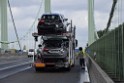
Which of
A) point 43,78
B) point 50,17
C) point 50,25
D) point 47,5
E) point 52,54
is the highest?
point 47,5

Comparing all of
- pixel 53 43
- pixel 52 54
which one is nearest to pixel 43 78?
pixel 52 54

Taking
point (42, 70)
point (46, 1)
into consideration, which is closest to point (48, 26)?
point (42, 70)

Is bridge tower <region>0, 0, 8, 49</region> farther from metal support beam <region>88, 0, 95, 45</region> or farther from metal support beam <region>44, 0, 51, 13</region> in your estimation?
metal support beam <region>88, 0, 95, 45</region>

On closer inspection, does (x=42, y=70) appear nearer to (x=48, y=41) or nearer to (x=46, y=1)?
(x=48, y=41)

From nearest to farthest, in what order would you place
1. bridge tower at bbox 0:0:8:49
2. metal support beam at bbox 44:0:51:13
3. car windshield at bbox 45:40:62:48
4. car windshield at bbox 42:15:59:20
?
1. car windshield at bbox 45:40:62:48
2. car windshield at bbox 42:15:59:20
3. metal support beam at bbox 44:0:51:13
4. bridge tower at bbox 0:0:8:49

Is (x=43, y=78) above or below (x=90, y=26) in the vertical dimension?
below

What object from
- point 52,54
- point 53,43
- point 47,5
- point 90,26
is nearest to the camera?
point 52,54

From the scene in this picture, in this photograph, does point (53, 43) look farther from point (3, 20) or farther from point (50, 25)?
point (3, 20)

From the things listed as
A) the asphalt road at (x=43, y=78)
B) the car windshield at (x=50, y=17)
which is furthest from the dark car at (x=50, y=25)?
the asphalt road at (x=43, y=78)

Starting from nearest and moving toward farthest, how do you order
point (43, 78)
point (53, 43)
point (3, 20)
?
point (43, 78)
point (53, 43)
point (3, 20)

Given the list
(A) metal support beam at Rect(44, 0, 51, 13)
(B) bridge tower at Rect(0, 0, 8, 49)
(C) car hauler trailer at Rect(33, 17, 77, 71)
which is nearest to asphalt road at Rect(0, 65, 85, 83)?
(C) car hauler trailer at Rect(33, 17, 77, 71)

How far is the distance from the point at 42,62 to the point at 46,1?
48.1 metres

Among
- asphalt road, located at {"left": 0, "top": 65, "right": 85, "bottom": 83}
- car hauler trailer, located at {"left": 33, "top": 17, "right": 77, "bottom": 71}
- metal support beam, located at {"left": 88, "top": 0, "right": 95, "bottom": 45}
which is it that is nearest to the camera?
asphalt road, located at {"left": 0, "top": 65, "right": 85, "bottom": 83}

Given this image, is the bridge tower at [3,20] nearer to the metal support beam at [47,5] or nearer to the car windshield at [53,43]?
the metal support beam at [47,5]
